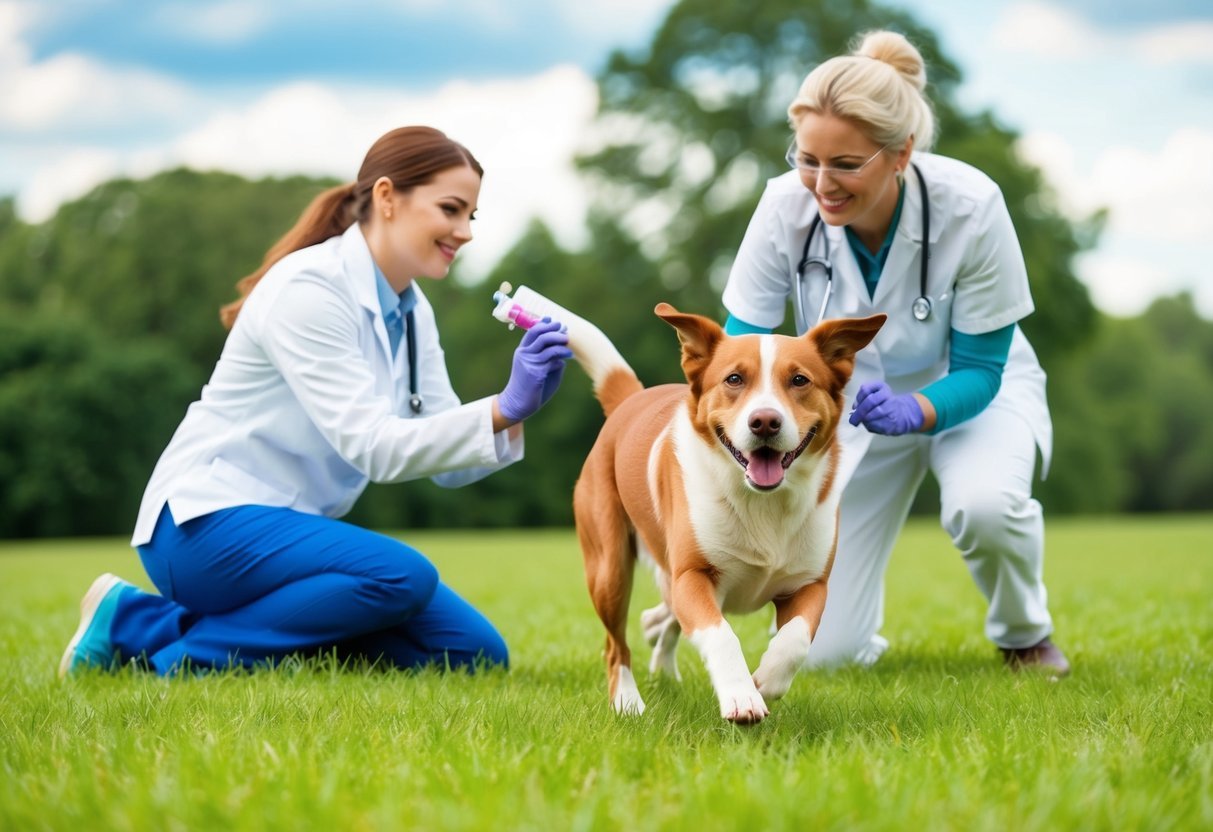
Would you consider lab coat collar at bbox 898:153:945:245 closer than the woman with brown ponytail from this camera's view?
No

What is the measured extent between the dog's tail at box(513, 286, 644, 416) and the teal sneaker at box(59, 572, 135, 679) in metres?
2.13

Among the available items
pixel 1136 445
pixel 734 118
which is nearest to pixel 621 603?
pixel 734 118

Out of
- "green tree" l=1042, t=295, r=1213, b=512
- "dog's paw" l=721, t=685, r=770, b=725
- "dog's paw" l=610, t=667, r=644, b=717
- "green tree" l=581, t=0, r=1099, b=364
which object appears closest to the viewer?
"dog's paw" l=721, t=685, r=770, b=725

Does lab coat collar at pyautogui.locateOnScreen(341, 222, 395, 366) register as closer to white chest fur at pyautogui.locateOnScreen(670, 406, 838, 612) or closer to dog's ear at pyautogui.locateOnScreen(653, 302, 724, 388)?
dog's ear at pyautogui.locateOnScreen(653, 302, 724, 388)

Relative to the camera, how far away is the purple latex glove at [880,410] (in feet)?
14.3

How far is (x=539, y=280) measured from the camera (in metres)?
39.5

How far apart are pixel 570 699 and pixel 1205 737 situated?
1935 millimetres

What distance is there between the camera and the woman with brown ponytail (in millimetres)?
4594

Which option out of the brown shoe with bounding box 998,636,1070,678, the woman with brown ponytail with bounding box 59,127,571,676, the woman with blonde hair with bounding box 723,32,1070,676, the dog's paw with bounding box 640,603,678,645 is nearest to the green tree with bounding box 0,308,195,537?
the woman with brown ponytail with bounding box 59,127,571,676

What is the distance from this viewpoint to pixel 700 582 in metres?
3.90

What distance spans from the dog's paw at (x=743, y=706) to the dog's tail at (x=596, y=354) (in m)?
1.74

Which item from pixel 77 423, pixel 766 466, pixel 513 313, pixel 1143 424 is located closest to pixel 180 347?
pixel 77 423

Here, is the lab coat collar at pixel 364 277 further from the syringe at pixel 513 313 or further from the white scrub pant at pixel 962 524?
the white scrub pant at pixel 962 524

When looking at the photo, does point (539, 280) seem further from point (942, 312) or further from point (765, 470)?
point (765, 470)
